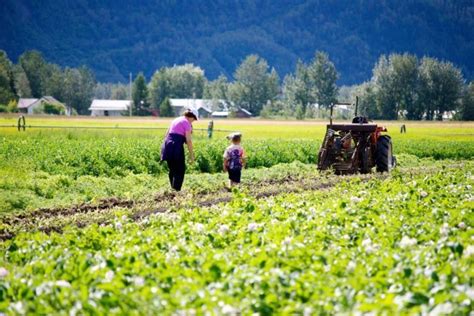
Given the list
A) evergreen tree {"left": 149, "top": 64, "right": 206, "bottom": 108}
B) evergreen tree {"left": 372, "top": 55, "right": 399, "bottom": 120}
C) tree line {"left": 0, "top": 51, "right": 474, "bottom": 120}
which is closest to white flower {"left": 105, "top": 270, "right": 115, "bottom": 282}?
tree line {"left": 0, "top": 51, "right": 474, "bottom": 120}

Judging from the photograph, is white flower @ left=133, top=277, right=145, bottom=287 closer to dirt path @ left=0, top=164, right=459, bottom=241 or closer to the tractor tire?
dirt path @ left=0, top=164, right=459, bottom=241

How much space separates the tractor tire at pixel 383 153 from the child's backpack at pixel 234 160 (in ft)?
21.2

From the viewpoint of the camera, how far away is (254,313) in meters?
6.07

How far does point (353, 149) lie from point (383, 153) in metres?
0.85

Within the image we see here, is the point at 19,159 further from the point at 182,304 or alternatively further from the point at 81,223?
the point at 182,304

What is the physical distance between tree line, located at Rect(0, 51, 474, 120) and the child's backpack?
7658 centimetres

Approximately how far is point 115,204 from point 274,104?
12716 cm

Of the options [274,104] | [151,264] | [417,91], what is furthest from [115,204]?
[274,104]

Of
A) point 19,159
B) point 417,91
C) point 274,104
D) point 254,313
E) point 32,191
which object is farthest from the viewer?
point 274,104

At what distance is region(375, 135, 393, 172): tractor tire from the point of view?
22250mm

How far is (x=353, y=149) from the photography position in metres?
22.2

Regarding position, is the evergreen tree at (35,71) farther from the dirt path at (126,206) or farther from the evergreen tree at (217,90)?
the dirt path at (126,206)


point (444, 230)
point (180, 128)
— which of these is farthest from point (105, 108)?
point (444, 230)

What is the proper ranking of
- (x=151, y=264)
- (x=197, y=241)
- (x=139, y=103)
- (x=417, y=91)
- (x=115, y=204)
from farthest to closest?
(x=139, y=103)
(x=417, y=91)
(x=115, y=204)
(x=197, y=241)
(x=151, y=264)
